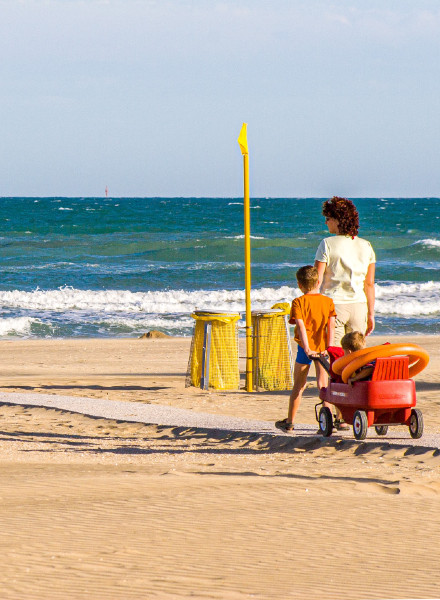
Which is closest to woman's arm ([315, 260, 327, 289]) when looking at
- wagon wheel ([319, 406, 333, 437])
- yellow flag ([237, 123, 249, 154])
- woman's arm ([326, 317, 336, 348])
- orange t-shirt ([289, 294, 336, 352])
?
orange t-shirt ([289, 294, 336, 352])

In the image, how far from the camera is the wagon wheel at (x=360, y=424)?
6.32 meters

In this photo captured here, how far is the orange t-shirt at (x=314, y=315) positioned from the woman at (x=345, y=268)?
0.22 metres

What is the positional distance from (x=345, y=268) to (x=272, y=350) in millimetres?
3091

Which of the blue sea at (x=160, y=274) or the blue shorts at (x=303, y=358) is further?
the blue sea at (x=160, y=274)

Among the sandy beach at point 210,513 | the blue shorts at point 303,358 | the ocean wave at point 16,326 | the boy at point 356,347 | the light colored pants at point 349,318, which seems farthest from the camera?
the ocean wave at point 16,326

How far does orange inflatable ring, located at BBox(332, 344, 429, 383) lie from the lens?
6102 millimetres

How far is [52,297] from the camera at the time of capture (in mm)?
22406

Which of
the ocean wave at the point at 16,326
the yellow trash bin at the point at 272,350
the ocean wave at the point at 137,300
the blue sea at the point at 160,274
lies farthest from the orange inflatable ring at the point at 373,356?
the ocean wave at the point at 137,300

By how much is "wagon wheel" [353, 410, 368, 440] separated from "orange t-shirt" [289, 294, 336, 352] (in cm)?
56

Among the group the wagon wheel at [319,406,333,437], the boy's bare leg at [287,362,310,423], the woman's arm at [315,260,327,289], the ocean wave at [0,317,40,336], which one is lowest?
the ocean wave at [0,317,40,336]

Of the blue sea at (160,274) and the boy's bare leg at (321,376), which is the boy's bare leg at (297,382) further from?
the blue sea at (160,274)

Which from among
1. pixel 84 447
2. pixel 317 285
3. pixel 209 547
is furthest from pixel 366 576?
pixel 84 447

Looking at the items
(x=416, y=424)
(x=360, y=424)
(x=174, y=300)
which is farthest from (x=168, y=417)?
(x=174, y=300)

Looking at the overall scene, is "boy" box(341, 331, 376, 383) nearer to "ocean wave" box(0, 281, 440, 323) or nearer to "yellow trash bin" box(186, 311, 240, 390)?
"yellow trash bin" box(186, 311, 240, 390)
